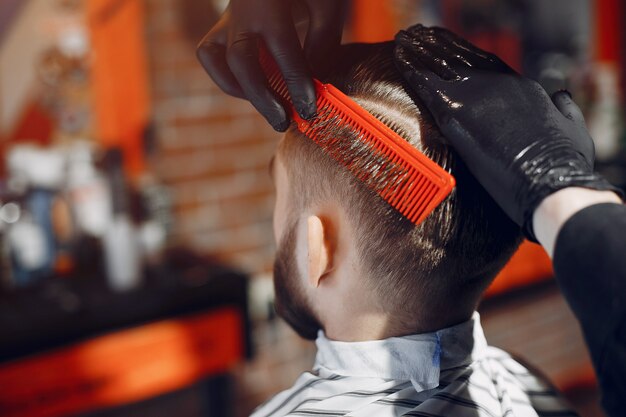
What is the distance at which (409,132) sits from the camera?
1004 millimetres

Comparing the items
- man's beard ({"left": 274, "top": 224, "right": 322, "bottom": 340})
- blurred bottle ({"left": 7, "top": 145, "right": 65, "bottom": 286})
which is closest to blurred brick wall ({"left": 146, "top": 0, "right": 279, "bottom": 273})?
blurred bottle ({"left": 7, "top": 145, "right": 65, "bottom": 286})

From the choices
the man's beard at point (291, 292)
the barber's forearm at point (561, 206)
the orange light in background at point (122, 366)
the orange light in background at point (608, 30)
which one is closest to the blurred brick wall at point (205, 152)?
the orange light in background at point (122, 366)

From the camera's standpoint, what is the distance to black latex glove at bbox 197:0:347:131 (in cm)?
97

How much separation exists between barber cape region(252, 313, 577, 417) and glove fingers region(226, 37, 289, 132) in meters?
0.41

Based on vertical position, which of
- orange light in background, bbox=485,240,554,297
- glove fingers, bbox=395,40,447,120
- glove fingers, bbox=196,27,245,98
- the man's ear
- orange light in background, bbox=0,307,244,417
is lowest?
orange light in background, bbox=485,240,554,297

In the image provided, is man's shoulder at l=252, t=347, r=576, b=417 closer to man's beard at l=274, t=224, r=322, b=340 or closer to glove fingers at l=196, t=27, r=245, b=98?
man's beard at l=274, t=224, r=322, b=340

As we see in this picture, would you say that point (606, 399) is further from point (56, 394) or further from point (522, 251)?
point (522, 251)

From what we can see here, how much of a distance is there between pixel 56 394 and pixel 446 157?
1.69m

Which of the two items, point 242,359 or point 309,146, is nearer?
point 309,146

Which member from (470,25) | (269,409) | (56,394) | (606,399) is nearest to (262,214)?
(56,394)

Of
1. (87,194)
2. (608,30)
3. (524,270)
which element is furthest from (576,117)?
(608,30)

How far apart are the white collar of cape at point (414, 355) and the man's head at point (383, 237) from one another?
0.02 meters

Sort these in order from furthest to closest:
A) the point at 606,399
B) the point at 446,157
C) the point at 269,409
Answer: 1. the point at 269,409
2. the point at 446,157
3. the point at 606,399

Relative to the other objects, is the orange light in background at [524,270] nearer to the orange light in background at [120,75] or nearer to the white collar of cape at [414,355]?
the orange light in background at [120,75]
